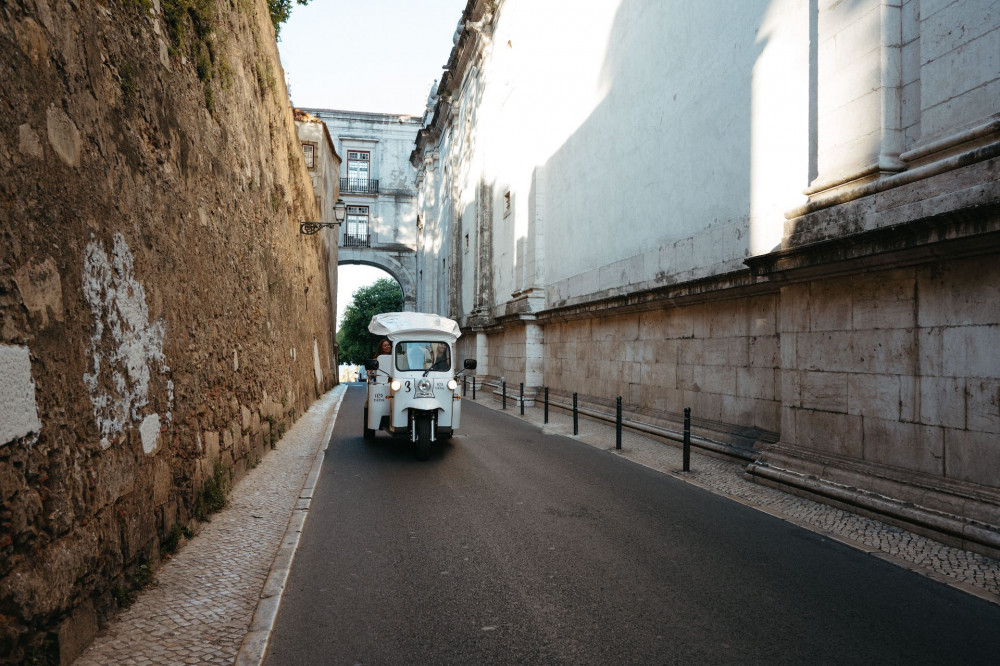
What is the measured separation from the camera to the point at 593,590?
13.9 feet

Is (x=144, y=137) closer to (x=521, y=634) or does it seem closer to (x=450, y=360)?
(x=521, y=634)

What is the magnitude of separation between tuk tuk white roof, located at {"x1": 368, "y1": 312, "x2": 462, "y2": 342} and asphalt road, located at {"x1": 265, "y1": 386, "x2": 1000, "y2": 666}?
348cm

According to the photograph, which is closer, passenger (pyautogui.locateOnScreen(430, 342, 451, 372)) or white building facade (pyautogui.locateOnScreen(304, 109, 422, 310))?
passenger (pyautogui.locateOnScreen(430, 342, 451, 372))

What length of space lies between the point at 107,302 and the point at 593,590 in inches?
147

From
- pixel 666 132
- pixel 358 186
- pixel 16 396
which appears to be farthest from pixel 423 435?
pixel 358 186

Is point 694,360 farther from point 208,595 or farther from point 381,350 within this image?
point 208,595

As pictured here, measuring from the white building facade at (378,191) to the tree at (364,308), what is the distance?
3.88 m

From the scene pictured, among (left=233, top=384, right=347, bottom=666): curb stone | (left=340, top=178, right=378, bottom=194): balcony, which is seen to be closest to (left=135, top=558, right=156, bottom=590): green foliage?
(left=233, top=384, right=347, bottom=666): curb stone

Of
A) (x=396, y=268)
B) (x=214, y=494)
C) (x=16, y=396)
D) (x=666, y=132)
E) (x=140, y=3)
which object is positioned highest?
(x=396, y=268)

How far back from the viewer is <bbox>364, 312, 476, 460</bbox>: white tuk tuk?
31.1ft

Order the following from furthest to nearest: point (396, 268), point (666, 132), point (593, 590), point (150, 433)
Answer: point (396, 268) → point (666, 132) → point (150, 433) → point (593, 590)

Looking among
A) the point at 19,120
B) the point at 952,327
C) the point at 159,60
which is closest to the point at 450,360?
the point at 159,60

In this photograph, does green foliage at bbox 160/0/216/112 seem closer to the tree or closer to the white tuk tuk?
the white tuk tuk

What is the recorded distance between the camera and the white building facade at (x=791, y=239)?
5.55 meters
